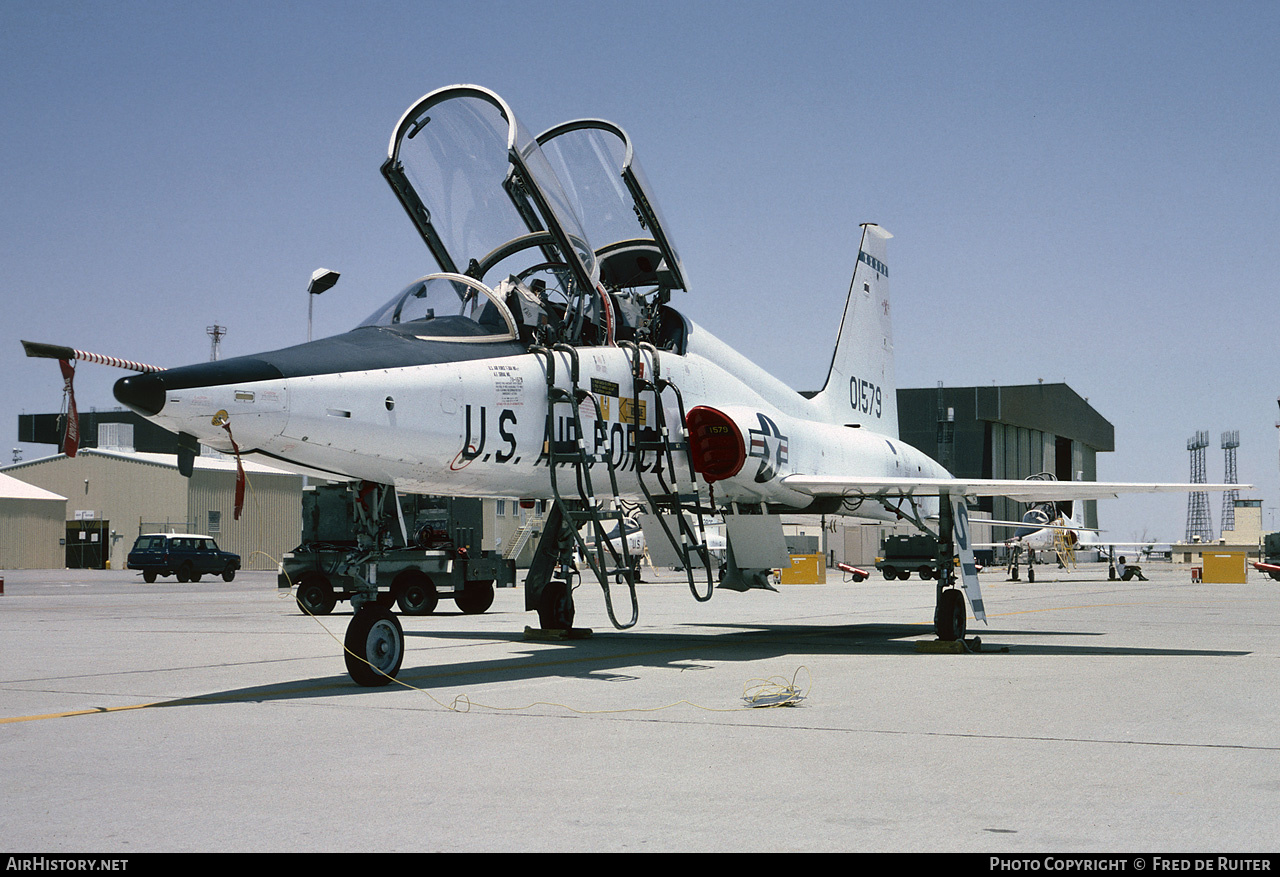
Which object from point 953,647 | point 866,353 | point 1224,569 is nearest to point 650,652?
point 953,647

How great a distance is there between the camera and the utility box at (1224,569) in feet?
135

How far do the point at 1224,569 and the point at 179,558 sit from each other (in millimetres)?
39002

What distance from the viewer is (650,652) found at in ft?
39.6

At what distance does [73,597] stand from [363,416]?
22.8 meters

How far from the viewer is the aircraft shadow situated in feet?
29.5

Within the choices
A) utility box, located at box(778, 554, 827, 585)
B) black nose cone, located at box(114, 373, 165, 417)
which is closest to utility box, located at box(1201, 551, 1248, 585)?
utility box, located at box(778, 554, 827, 585)

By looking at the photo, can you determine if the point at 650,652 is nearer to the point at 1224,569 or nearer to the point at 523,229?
the point at 523,229

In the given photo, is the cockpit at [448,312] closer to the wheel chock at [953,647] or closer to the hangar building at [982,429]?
the wheel chock at [953,647]

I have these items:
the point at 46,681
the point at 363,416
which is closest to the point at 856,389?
the point at 363,416

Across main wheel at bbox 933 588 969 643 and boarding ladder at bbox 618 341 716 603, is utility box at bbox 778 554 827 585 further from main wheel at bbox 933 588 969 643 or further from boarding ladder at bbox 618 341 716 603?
boarding ladder at bbox 618 341 716 603

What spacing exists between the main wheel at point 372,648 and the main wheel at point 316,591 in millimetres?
11878

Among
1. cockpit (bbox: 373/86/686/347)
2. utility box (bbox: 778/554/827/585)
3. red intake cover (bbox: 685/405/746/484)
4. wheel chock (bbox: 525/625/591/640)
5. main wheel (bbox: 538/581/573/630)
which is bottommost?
utility box (bbox: 778/554/827/585)

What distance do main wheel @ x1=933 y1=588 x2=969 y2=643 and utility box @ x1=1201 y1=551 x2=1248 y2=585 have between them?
110ft

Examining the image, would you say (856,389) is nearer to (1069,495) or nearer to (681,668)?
(1069,495)
